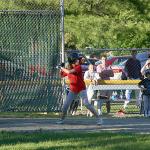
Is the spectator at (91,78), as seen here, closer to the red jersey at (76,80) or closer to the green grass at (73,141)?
the red jersey at (76,80)

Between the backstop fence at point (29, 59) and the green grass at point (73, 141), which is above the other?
the backstop fence at point (29, 59)

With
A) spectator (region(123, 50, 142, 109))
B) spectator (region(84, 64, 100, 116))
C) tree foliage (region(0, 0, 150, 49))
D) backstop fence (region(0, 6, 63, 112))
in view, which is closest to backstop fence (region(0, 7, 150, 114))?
backstop fence (region(0, 6, 63, 112))

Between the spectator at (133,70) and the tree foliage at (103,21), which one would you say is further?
the tree foliage at (103,21)

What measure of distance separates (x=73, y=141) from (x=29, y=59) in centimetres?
522

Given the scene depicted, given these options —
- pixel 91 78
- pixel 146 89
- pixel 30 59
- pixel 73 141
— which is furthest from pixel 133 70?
pixel 73 141

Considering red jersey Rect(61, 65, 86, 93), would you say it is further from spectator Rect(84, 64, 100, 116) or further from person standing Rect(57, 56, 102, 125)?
spectator Rect(84, 64, 100, 116)

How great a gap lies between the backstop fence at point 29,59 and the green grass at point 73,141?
3598 millimetres

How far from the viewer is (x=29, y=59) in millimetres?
17031

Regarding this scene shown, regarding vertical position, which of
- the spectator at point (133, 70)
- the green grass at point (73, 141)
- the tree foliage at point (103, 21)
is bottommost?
the green grass at point (73, 141)

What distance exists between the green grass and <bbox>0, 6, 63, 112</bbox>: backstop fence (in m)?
3.60

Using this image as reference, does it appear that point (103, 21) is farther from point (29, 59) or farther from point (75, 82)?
point (75, 82)

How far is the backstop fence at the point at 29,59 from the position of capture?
1695 cm

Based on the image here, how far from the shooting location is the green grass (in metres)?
11.5

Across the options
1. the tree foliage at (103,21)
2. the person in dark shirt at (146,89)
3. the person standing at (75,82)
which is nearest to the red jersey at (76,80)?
the person standing at (75,82)
